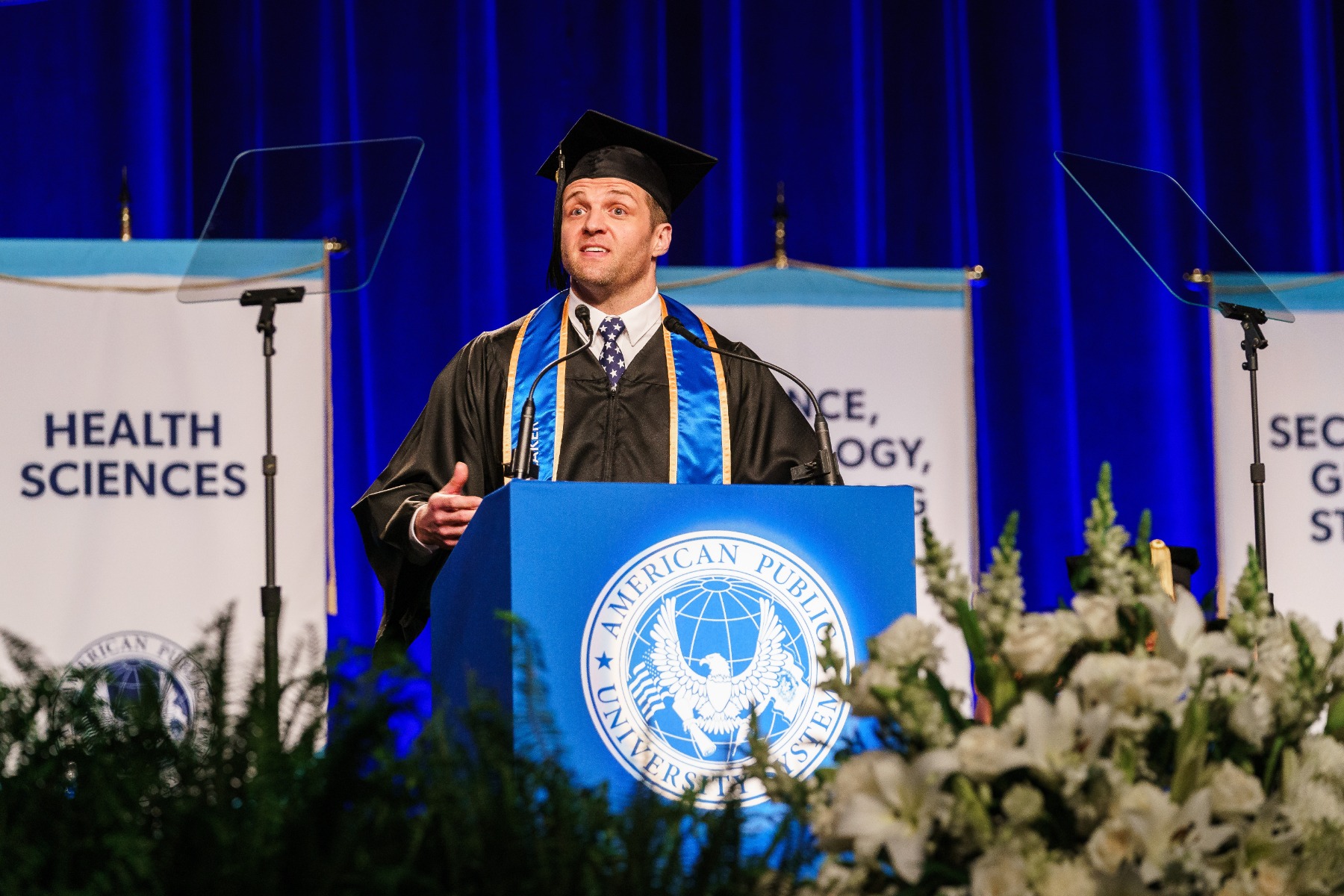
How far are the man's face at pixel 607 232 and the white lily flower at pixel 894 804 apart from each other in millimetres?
2104

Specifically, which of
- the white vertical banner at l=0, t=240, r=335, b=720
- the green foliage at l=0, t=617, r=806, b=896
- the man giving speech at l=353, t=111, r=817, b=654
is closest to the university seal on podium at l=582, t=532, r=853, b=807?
the green foliage at l=0, t=617, r=806, b=896

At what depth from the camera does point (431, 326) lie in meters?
5.08

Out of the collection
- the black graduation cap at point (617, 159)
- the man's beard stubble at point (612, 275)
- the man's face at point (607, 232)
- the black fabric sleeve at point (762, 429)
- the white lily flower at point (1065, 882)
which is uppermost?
the black graduation cap at point (617, 159)

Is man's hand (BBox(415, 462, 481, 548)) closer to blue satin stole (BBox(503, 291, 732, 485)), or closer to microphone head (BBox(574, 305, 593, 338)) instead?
microphone head (BBox(574, 305, 593, 338))

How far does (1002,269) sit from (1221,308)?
1032 mm

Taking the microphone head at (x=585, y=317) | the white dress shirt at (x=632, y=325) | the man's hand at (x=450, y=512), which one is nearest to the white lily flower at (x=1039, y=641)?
the man's hand at (x=450, y=512)

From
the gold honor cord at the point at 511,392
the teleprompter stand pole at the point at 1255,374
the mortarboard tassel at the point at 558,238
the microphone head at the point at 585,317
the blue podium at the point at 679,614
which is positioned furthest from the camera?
the teleprompter stand pole at the point at 1255,374

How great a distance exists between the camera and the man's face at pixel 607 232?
314cm

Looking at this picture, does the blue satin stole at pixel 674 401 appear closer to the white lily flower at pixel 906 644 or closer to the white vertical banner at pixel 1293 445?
the white lily flower at pixel 906 644

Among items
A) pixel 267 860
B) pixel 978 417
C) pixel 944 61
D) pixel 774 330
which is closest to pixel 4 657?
pixel 774 330

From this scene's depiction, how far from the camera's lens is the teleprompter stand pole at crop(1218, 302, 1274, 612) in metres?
4.34

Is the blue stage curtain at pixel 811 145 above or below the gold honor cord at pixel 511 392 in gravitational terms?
above

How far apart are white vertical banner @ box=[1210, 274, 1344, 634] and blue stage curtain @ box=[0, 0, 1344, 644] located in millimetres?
663

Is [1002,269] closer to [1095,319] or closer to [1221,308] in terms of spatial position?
[1095,319]
